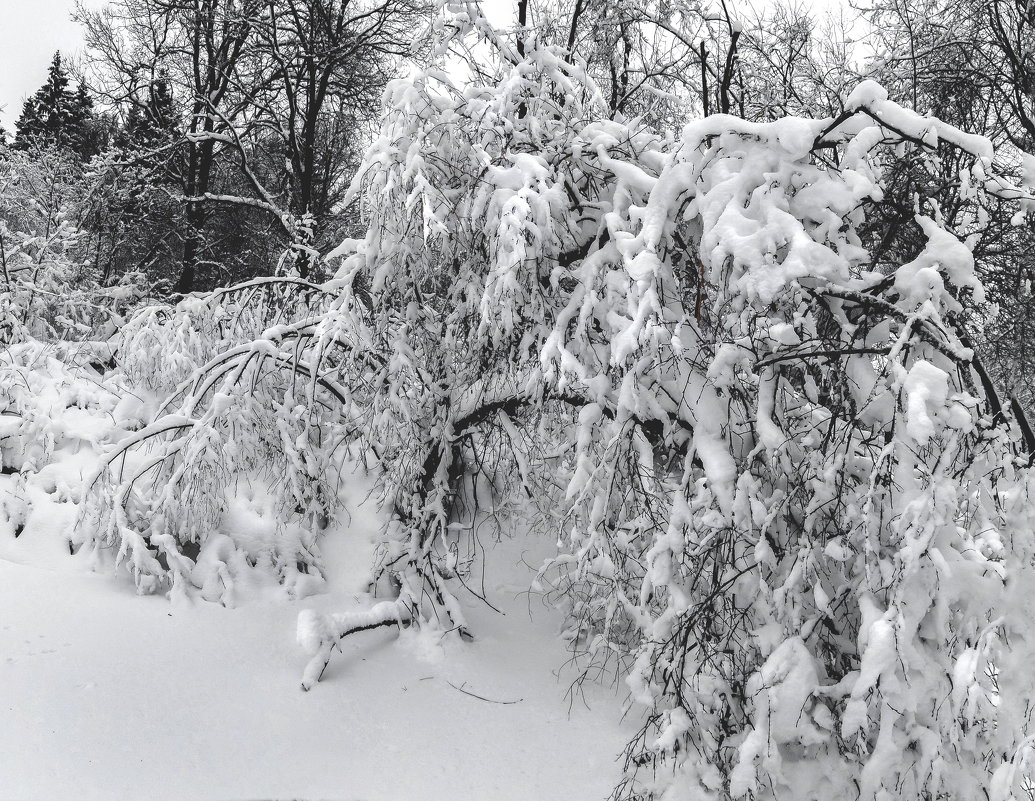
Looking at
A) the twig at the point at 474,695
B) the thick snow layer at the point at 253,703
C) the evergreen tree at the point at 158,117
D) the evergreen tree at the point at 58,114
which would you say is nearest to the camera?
the thick snow layer at the point at 253,703

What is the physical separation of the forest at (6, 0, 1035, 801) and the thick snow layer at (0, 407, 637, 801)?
0.03 m

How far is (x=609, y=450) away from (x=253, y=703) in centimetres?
244

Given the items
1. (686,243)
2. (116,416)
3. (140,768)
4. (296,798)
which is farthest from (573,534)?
(116,416)

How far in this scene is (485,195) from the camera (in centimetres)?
391

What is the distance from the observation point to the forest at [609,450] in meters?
2.49

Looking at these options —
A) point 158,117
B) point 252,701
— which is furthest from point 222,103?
point 252,701

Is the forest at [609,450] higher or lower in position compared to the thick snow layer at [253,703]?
higher

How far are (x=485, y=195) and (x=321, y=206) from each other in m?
9.75

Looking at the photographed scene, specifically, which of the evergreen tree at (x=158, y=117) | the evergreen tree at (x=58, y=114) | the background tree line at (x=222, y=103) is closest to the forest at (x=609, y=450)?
the background tree line at (x=222, y=103)

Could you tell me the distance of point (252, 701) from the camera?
13.3ft

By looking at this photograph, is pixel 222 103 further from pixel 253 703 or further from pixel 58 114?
pixel 58 114

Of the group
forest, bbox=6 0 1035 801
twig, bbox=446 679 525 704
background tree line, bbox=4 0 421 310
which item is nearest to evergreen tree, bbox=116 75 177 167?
background tree line, bbox=4 0 421 310

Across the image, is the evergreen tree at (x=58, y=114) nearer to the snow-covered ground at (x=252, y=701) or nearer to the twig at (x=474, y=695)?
the snow-covered ground at (x=252, y=701)

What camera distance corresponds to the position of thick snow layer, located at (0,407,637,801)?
3471 mm
